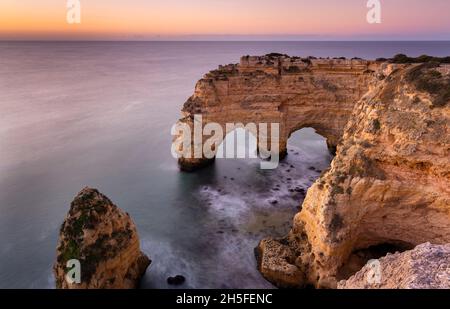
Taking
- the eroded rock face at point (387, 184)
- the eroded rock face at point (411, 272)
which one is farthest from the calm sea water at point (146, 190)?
the eroded rock face at point (411, 272)

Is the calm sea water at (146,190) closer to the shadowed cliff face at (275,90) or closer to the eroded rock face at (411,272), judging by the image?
the shadowed cliff face at (275,90)

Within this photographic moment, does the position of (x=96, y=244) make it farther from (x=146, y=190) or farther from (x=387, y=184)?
(x=146, y=190)

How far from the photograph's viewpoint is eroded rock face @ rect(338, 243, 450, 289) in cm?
712

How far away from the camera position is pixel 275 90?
3012cm

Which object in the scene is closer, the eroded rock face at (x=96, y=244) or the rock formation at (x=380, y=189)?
the eroded rock face at (x=96, y=244)

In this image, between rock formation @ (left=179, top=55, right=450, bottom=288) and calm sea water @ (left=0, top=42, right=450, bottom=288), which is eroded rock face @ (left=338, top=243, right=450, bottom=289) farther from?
calm sea water @ (left=0, top=42, right=450, bottom=288)

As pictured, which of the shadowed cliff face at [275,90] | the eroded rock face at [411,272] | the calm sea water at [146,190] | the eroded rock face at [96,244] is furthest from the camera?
the shadowed cliff face at [275,90]

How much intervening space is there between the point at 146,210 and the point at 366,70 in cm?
2062

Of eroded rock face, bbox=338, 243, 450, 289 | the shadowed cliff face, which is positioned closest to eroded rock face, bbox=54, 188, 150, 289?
eroded rock face, bbox=338, 243, 450, 289

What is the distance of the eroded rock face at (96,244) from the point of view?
44.4ft

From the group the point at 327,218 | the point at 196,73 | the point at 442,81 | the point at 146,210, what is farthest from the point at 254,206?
the point at 196,73

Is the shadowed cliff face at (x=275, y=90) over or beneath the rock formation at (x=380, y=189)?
over

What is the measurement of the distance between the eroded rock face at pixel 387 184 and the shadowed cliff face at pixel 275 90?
1351cm

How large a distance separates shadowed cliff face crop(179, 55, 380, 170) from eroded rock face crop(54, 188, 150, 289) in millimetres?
14869
